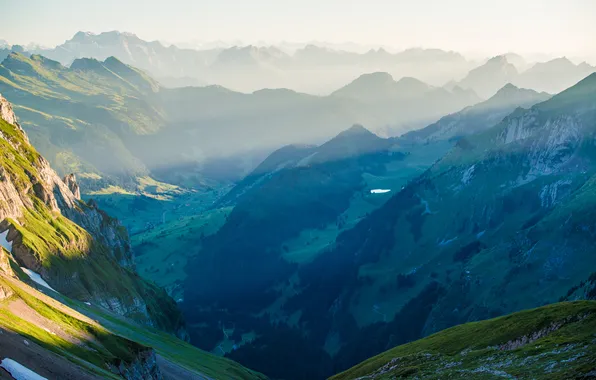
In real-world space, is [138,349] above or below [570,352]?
below

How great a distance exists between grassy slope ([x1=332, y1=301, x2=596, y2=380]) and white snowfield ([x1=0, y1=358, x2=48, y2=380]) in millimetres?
63863

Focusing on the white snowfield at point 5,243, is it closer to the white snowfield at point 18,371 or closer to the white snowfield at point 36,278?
the white snowfield at point 36,278

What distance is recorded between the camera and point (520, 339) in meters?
118

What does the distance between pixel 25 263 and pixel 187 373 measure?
58.0 meters

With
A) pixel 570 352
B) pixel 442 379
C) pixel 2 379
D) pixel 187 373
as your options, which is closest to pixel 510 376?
pixel 570 352

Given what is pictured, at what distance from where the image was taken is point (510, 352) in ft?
347

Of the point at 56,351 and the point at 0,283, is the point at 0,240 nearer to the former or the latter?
the point at 0,283

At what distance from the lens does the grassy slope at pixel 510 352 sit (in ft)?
288

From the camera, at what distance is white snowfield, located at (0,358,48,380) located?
89250 millimetres

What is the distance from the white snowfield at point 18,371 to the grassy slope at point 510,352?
6386 centimetres

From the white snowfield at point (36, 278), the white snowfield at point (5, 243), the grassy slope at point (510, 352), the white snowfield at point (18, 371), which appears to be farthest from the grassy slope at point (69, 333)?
the grassy slope at point (510, 352)

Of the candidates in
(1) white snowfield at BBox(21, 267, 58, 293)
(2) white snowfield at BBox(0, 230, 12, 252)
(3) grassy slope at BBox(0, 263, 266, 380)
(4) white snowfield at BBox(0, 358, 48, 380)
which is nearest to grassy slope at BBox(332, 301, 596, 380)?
(3) grassy slope at BBox(0, 263, 266, 380)

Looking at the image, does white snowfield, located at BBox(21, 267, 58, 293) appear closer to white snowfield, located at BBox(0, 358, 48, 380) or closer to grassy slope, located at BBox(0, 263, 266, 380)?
grassy slope, located at BBox(0, 263, 266, 380)

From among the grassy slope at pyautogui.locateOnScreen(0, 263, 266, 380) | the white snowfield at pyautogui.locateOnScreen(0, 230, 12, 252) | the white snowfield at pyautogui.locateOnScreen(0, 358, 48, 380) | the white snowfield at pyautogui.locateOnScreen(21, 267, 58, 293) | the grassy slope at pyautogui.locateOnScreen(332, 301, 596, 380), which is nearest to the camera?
the grassy slope at pyautogui.locateOnScreen(332, 301, 596, 380)
